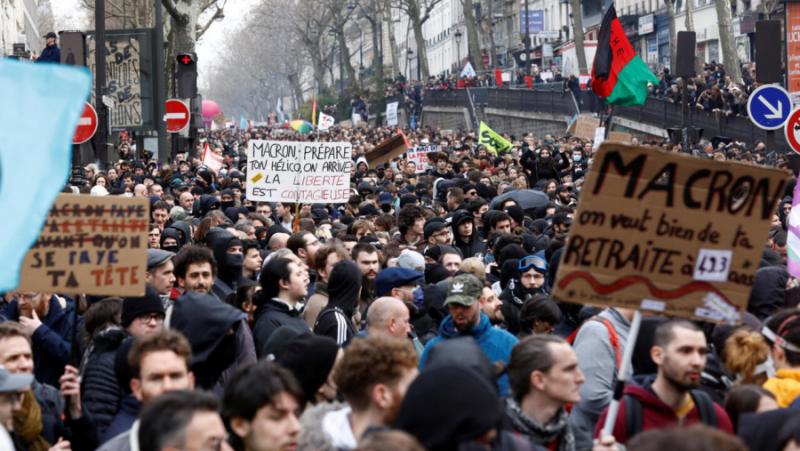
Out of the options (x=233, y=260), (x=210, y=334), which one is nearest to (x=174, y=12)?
(x=233, y=260)

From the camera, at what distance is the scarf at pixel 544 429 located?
222 inches

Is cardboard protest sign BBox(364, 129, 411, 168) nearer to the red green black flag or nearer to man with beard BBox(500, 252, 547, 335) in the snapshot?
the red green black flag

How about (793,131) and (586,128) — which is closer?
(793,131)

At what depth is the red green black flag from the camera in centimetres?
2108

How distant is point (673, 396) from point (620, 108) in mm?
37254

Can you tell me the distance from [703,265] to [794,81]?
15.9 meters

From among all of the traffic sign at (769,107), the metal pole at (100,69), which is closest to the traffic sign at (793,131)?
the traffic sign at (769,107)

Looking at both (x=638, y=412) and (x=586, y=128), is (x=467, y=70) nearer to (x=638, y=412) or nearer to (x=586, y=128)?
(x=586, y=128)

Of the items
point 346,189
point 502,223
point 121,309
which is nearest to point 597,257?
point 121,309

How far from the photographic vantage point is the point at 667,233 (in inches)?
219

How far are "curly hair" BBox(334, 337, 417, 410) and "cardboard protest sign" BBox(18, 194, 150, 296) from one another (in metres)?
1.49

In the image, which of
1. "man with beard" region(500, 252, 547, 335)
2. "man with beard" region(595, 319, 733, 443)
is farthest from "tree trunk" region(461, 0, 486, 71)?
"man with beard" region(595, 319, 733, 443)

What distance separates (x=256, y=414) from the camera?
207 inches

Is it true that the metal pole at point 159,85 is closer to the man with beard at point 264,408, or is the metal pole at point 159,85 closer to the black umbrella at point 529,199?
the black umbrella at point 529,199
